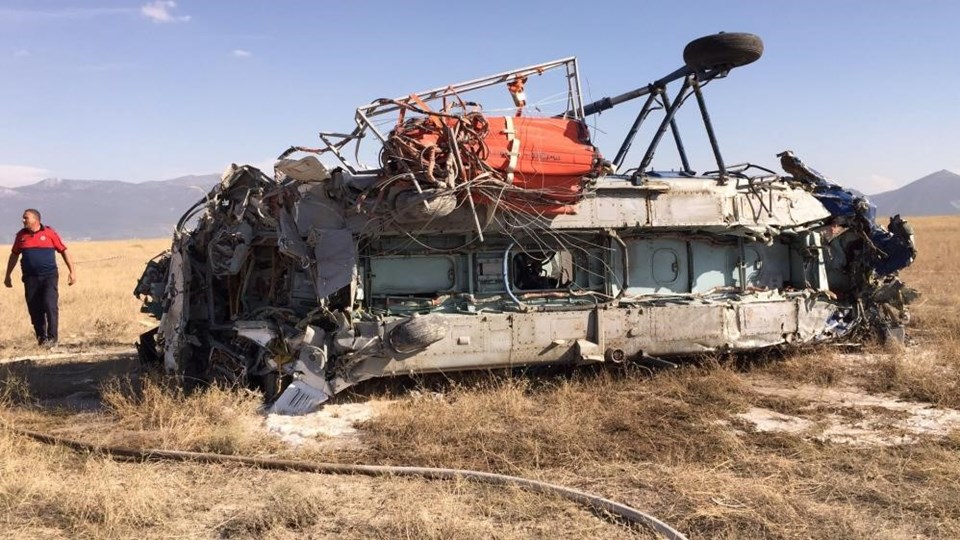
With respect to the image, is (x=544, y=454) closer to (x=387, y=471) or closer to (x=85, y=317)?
(x=387, y=471)

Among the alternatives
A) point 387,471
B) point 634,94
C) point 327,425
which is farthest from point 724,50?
point 387,471

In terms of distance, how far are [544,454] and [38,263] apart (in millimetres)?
8758

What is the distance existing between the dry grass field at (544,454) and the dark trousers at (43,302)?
1.78 metres

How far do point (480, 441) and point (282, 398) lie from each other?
86.9 inches

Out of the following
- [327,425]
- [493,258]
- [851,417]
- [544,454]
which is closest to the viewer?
[544,454]

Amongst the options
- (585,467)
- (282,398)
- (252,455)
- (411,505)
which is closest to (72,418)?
(282,398)

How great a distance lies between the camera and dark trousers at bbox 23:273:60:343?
1124cm

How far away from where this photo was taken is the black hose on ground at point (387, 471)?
4.62 metres

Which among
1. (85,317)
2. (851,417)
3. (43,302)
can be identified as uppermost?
(43,302)

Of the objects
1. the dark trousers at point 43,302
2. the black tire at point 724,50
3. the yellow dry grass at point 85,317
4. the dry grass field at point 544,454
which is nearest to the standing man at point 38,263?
the dark trousers at point 43,302

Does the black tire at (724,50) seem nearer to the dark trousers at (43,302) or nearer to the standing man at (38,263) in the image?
the standing man at (38,263)

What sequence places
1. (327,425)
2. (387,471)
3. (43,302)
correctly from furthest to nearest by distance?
(43,302) → (327,425) → (387,471)

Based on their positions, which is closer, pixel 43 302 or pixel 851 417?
pixel 851 417

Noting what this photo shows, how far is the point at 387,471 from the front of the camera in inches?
218
